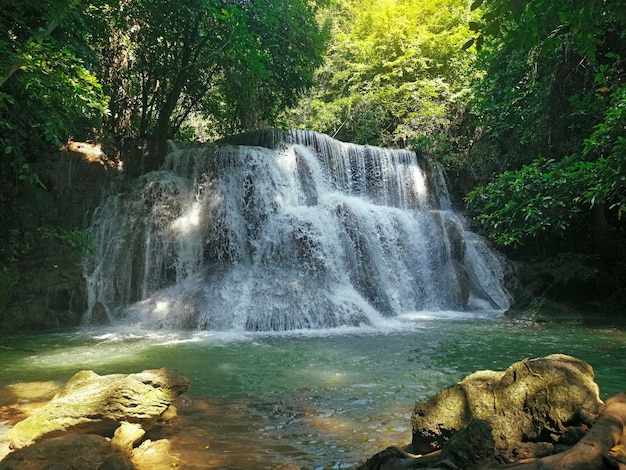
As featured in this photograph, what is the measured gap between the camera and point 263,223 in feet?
39.1

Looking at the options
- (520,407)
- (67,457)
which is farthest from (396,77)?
(67,457)

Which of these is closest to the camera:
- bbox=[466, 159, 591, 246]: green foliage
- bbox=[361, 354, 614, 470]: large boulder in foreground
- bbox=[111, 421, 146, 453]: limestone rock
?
bbox=[361, 354, 614, 470]: large boulder in foreground

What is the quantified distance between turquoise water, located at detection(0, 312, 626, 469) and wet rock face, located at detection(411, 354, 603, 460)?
71 cm

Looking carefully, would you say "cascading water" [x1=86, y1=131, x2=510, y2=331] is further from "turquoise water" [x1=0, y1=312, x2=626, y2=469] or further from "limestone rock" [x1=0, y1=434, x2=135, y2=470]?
"limestone rock" [x1=0, y1=434, x2=135, y2=470]

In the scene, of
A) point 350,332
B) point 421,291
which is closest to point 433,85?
point 421,291

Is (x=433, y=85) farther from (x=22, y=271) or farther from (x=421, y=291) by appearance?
(x=22, y=271)

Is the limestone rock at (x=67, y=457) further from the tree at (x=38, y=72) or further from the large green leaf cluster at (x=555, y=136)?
the large green leaf cluster at (x=555, y=136)

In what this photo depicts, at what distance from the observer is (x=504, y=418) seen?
9.50ft

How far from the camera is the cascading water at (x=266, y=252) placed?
33.3 ft

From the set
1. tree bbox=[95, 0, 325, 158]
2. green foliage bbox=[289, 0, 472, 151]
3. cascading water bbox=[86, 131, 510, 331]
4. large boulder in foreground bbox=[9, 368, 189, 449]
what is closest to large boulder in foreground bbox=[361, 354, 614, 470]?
large boulder in foreground bbox=[9, 368, 189, 449]

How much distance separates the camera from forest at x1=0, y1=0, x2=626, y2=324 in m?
6.74

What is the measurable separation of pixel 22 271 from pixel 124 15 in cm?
692

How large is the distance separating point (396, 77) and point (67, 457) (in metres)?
21.6

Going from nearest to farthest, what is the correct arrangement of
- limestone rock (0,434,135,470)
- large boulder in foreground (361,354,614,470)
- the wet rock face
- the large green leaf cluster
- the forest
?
large boulder in foreground (361,354,614,470)
the wet rock face
limestone rock (0,434,135,470)
the forest
the large green leaf cluster
